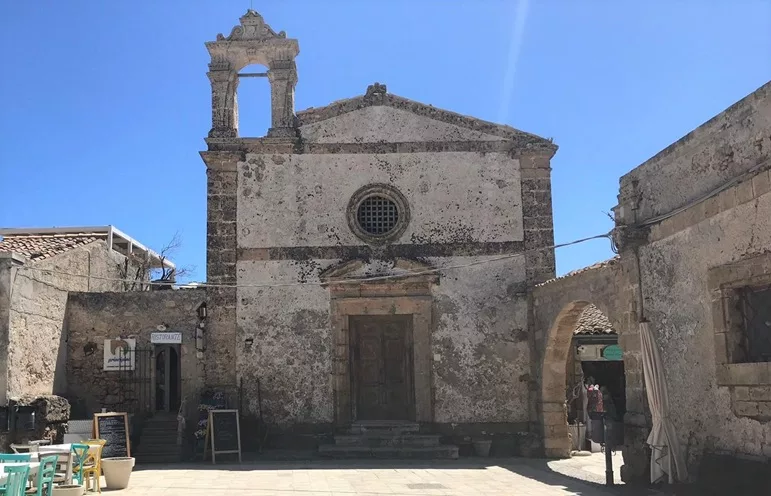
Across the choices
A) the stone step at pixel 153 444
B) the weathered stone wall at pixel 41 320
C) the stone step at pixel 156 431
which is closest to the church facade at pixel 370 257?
the stone step at pixel 156 431

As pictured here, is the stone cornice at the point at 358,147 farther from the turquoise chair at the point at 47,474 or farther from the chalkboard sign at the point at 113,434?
the turquoise chair at the point at 47,474

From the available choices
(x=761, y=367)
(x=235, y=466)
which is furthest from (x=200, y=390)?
(x=761, y=367)

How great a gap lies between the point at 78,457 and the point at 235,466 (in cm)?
386

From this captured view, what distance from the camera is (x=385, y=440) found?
13734 millimetres

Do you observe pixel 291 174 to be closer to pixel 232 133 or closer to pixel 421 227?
pixel 232 133

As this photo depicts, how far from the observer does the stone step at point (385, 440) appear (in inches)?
539

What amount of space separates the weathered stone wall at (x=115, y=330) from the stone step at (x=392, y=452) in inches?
114

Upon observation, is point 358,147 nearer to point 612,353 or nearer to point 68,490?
point 612,353

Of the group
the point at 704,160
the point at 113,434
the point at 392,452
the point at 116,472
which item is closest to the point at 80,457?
the point at 116,472

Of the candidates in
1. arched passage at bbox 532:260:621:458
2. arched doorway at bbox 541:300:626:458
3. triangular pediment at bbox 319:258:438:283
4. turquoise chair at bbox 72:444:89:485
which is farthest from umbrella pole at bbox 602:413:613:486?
turquoise chair at bbox 72:444:89:485

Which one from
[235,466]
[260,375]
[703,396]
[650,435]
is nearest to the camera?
[703,396]

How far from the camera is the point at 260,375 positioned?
1425cm

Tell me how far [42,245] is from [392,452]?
7.71 m

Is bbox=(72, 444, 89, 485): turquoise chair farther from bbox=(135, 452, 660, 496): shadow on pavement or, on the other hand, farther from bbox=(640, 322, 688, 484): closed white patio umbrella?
bbox=(640, 322, 688, 484): closed white patio umbrella
